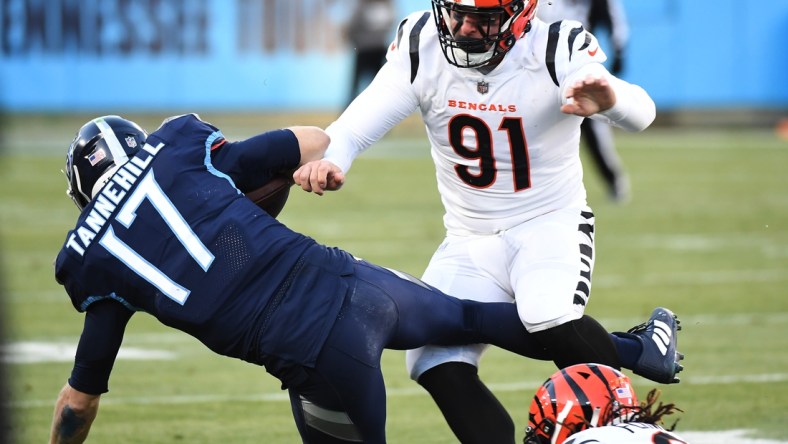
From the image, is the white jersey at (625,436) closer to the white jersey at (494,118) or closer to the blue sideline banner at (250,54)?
the white jersey at (494,118)

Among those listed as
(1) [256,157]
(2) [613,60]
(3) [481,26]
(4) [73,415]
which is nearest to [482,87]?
(3) [481,26]

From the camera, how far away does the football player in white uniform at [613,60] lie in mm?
12133

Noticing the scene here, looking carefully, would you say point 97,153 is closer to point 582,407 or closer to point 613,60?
point 582,407

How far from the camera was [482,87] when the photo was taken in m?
4.45

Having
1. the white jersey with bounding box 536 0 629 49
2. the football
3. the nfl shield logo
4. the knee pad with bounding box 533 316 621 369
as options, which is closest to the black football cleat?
the knee pad with bounding box 533 316 621 369

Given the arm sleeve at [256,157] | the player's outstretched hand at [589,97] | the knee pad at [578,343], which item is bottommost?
the knee pad at [578,343]

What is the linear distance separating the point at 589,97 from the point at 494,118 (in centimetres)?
48

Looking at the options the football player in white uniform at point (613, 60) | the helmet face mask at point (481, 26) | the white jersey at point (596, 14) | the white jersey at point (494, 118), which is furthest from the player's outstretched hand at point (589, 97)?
the white jersey at point (596, 14)

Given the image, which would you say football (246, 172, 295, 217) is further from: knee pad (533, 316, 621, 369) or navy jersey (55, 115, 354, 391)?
knee pad (533, 316, 621, 369)

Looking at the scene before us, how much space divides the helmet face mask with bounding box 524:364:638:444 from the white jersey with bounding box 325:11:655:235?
885 millimetres

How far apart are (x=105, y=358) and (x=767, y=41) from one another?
18.0 metres

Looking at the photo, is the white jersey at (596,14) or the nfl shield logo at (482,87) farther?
the white jersey at (596,14)

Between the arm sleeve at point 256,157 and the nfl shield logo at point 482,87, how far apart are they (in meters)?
0.72

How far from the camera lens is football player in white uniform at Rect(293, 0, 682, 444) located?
13.9 feet
